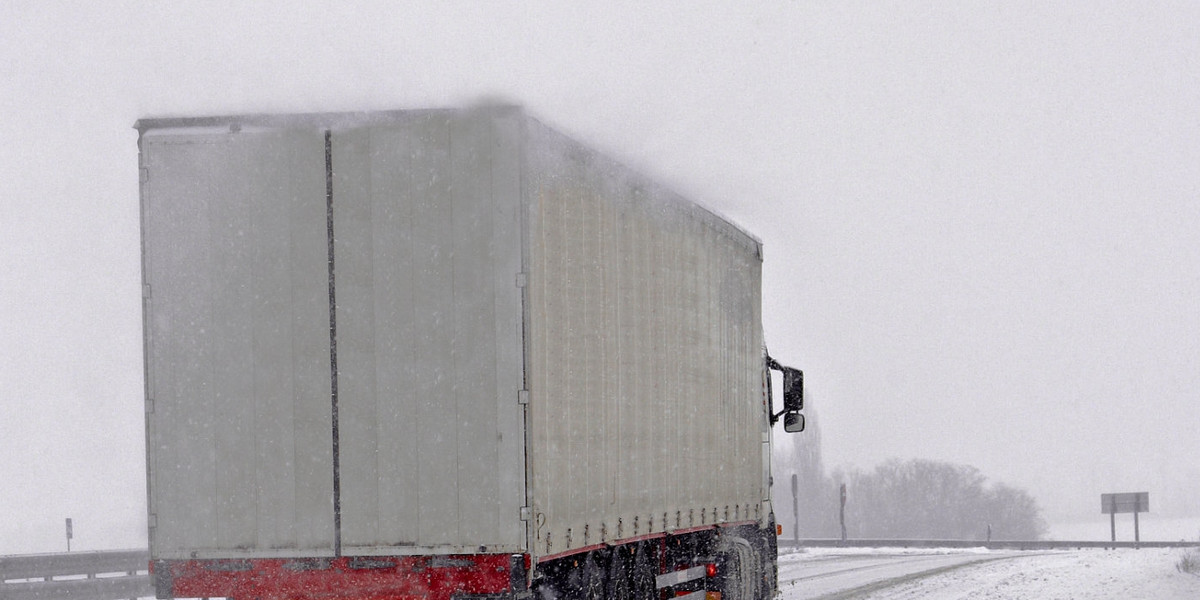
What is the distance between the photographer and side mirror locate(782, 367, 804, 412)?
17.5 metres

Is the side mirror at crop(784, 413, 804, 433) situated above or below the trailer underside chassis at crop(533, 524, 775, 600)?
above

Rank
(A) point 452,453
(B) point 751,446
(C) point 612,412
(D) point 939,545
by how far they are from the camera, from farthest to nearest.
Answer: (D) point 939,545
(B) point 751,446
(C) point 612,412
(A) point 452,453

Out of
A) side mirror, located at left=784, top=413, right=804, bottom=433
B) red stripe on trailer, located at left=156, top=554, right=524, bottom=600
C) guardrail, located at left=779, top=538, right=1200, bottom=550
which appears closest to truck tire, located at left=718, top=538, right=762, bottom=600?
side mirror, located at left=784, top=413, right=804, bottom=433

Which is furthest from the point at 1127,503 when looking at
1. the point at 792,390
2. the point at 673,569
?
the point at 673,569

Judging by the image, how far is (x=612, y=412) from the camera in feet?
36.9

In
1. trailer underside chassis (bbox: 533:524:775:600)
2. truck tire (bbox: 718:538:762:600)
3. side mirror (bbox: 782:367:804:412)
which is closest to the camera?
trailer underside chassis (bbox: 533:524:775:600)

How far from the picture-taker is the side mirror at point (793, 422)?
673 inches

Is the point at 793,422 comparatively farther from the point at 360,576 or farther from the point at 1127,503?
the point at 1127,503

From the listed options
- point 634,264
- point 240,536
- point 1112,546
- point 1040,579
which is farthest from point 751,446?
point 1112,546

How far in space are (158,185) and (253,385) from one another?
1.52 metres

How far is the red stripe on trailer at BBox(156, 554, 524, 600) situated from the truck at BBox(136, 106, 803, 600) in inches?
0.5

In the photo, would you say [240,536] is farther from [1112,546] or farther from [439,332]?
[1112,546]

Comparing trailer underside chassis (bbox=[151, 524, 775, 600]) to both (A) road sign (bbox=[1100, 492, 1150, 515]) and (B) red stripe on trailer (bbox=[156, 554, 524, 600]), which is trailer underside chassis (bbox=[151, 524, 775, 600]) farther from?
(A) road sign (bbox=[1100, 492, 1150, 515])

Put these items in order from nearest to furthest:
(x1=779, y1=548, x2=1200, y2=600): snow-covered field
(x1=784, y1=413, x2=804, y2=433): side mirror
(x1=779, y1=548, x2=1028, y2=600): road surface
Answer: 1. (x1=784, y1=413, x2=804, y2=433): side mirror
2. (x1=779, y1=548, x2=1200, y2=600): snow-covered field
3. (x1=779, y1=548, x2=1028, y2=600): road surface
